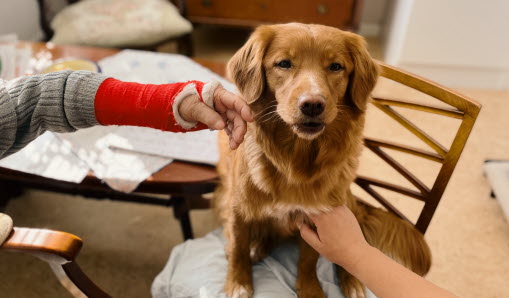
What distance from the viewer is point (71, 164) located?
1290 mm

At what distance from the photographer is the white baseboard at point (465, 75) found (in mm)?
2904

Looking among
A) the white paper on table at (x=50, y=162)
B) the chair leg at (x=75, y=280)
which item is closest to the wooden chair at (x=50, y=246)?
the chair leg at (x=75, y=280)

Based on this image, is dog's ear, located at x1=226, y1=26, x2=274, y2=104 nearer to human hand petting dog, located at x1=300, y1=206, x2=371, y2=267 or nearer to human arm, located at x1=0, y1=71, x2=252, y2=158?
human arm, located at x1=0, y1=71, x2=252, y2=158

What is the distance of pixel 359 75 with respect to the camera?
106cm

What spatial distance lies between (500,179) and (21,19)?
10.5 feet

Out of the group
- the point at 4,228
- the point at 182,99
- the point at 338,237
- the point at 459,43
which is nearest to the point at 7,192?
the point at 4,228

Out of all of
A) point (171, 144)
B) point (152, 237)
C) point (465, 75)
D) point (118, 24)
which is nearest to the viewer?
point (171, 144)

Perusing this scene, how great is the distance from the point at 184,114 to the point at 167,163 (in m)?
0.40

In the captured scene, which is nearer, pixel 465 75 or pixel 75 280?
pixel 75 280

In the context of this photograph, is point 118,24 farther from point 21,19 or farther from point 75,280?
point 75,280

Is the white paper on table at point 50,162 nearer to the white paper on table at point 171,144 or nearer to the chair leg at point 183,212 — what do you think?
the white paper on table at point 171,144

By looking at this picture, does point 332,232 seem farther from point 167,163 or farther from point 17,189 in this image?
point 17,189

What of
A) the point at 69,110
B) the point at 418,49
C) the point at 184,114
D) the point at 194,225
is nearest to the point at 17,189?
the point at 194,225

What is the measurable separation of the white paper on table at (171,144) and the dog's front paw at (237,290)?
1.30 ft
